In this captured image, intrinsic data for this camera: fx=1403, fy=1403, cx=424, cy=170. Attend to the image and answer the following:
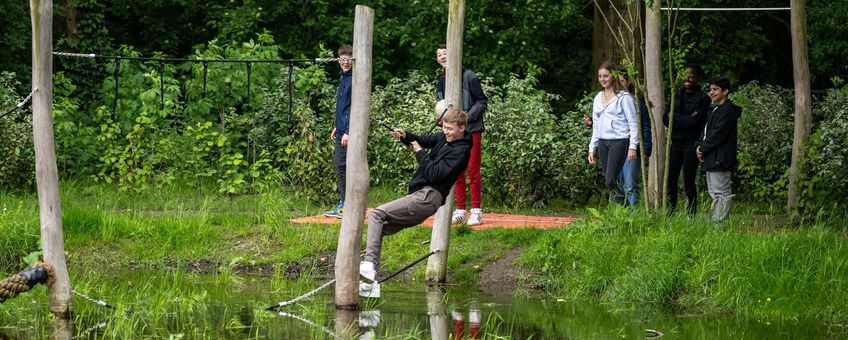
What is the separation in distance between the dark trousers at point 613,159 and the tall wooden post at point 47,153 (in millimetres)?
5554

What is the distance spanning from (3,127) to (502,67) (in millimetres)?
9202

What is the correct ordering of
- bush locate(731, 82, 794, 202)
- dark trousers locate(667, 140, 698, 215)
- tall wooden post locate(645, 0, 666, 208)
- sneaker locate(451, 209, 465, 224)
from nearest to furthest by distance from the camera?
tall wooden post locate(645, 0, 666, 208) < dark trousers locate(667, 140, 698, 215) < sneaker locate(451, 209, 465, 224) < bush locate(731, 82, 794, 202)

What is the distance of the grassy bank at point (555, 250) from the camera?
448 inches

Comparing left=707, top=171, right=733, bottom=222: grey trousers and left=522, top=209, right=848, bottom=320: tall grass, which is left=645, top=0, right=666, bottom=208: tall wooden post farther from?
left=522, top=209, right=848, bottom=320: tall grass

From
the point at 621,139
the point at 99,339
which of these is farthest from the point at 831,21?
the point at 99,339

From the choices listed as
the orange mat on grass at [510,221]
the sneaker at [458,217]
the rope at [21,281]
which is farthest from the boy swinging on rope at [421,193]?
the sneaker at [458,217]

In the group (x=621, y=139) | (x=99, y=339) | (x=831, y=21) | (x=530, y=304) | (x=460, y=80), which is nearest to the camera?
(x=99, y=339)

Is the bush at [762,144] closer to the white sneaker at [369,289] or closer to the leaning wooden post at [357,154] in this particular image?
the white sneaker at [369,289]

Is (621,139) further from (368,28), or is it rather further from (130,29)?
(130,29)

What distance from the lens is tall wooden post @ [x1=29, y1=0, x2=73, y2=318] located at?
10266 millimetres

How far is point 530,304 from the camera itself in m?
11.9

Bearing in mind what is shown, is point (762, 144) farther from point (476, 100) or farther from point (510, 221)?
point (476, 100)

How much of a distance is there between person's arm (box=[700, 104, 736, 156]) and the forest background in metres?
0.71

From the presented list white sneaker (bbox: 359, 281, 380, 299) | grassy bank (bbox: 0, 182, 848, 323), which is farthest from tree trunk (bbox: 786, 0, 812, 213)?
white sneaker (bbox: 359, 281, 380, 299)
